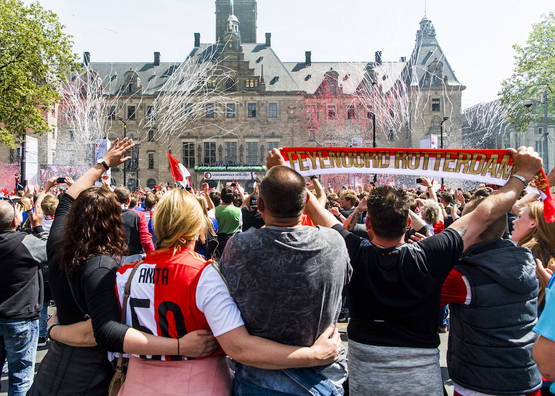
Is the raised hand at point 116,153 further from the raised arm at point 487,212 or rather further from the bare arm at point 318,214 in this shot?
the raised arm at point 487,212

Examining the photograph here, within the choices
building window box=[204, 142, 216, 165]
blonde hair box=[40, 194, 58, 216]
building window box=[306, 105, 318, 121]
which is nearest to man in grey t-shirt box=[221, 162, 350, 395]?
blonde hair box=[40, 194, 58, 216]

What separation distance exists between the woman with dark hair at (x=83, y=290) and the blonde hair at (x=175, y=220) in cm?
35

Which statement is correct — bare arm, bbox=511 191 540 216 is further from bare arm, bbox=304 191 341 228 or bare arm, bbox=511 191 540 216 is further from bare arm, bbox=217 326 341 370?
bare arm, bbox=217 326 341 370

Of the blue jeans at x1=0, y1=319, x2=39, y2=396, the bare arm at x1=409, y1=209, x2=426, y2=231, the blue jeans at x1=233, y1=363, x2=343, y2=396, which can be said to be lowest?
the blue jeans at x1=0, y1=319, x2=39, y2=396

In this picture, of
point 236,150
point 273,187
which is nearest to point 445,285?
point 273,187

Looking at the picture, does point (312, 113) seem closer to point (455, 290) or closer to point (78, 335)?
point (455, 290)

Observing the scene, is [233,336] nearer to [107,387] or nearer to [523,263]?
[107,387]

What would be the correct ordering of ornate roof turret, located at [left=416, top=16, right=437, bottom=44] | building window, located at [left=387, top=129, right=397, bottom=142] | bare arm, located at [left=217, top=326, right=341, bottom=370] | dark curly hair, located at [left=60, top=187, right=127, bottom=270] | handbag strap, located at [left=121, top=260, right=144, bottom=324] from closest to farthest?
1. bare arm, located at [left=217, top=326, right=341, bottom=370]
2. handbag strap, located at [left=121, top=260, right=144, bottom=324]
3. dark curly hair, located at [left=60, top=187, right=127, bottom=270]
4. building window, located at [left=387, top=129, right=397, bottom=142]
5. ornate roof turret, located at [left=416, top=16, right=437, bottom=44]

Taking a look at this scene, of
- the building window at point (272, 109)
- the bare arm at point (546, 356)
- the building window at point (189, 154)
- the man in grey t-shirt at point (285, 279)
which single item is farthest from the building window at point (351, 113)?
the bare arm at point (546, 356)

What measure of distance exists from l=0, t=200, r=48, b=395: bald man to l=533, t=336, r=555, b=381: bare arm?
3.92m

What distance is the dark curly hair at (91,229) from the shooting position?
8.41 ft

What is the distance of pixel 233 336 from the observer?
222cm

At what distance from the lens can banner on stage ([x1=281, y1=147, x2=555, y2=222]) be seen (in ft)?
11.1

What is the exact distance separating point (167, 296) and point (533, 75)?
121 ft
